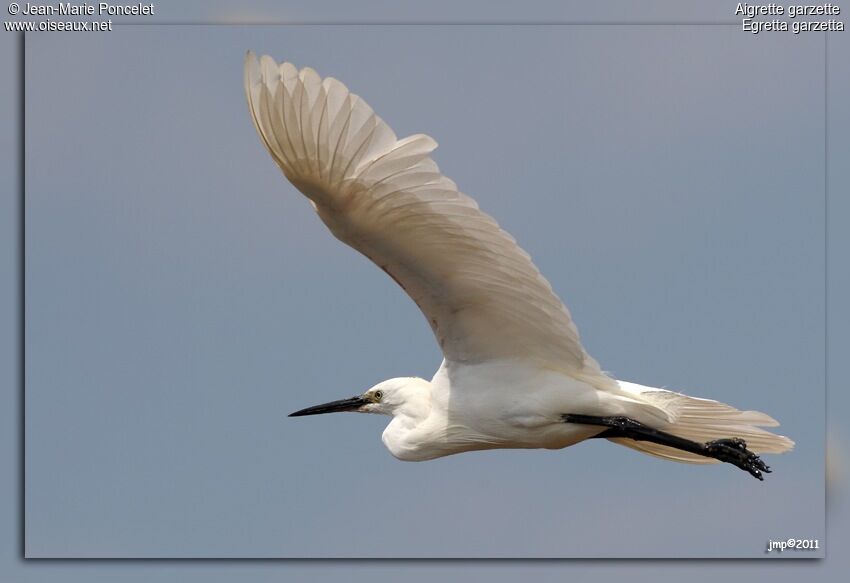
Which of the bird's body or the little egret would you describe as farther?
the bird's body

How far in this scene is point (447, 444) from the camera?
7.79m

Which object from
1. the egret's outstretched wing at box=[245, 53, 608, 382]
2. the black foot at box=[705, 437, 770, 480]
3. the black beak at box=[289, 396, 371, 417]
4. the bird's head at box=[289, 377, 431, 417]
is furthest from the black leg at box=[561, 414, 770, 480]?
the black beak at box=[289, 396, 371, 417]

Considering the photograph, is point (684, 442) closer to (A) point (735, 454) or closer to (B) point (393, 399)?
(A) point (735, 454)

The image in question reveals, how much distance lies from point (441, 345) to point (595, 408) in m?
0.75

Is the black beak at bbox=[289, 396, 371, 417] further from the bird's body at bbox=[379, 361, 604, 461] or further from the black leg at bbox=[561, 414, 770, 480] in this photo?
the black leg at bbox=[561, 414, 770, 480]

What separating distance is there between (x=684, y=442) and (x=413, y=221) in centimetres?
186

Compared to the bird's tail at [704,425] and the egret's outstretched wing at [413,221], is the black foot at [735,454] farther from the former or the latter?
the egret's outstretched wing at [413,221]

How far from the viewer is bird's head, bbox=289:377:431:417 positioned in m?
7.97

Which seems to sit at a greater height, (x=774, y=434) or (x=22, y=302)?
(x=22, y=302)

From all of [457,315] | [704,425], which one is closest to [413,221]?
[457,315]

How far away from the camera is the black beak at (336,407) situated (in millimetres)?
8398

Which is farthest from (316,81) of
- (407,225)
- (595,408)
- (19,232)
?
(19,232)

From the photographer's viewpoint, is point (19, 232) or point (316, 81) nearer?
point (316, 81)

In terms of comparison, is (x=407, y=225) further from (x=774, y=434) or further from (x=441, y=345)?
(x=774, y=434)
